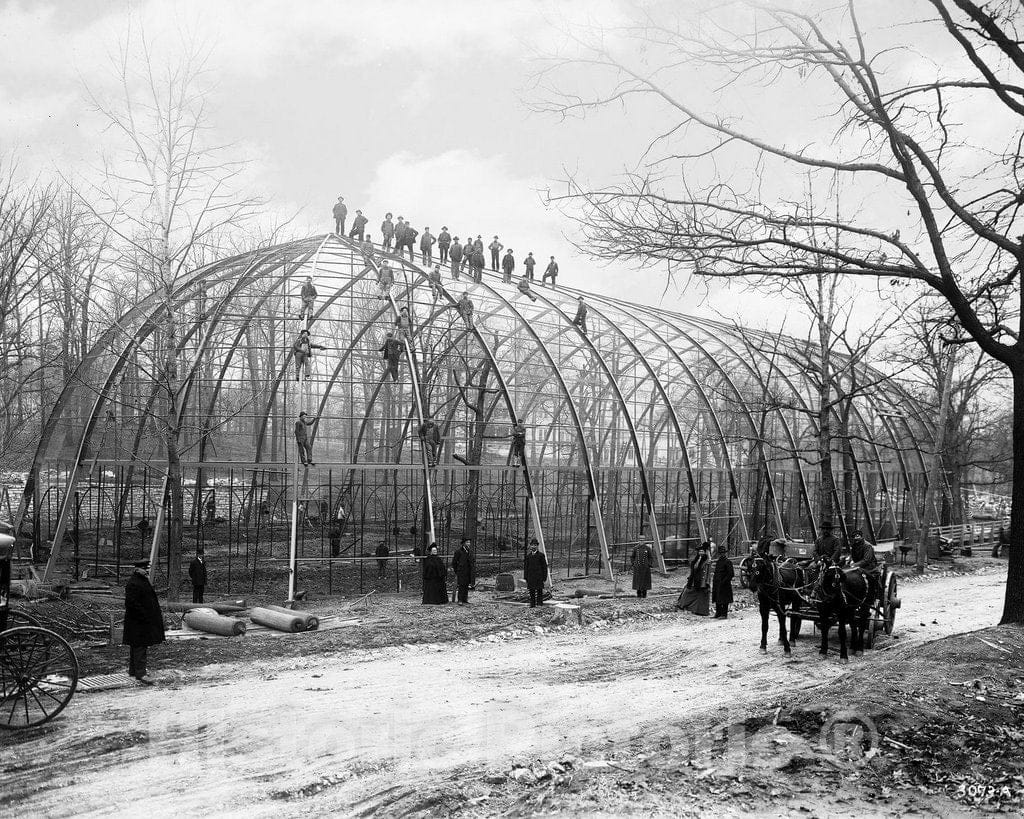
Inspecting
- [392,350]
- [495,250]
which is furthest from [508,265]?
[392,350]

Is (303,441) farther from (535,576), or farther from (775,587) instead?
(775,587)

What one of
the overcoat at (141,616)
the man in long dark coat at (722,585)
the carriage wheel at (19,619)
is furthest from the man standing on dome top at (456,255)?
the carriage wheel at (19,619)

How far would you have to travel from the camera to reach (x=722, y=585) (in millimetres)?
15812

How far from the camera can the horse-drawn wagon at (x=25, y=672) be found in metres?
7.85

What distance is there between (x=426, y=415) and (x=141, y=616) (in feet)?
30.4

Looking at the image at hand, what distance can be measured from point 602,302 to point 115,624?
19.1m

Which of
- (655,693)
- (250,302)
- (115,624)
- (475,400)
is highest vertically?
(250,302)

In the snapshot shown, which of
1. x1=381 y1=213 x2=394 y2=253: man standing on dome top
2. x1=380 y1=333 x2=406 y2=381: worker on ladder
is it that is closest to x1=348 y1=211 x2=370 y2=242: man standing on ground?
x1=381 y1=213 x2=394 y2=253: man standing on dome top

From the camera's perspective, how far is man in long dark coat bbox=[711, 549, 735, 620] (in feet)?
51.3

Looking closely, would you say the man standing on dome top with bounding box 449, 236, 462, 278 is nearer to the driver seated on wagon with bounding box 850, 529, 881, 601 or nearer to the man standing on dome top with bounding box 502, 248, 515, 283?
the man standing on dome top with bounding box 502, 248, 515, 283

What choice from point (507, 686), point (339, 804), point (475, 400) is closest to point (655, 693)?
point (507, 686)

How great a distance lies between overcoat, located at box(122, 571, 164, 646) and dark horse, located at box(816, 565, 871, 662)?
923cm

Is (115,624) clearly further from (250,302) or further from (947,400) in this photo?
(947,400)

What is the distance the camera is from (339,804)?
620 centimetres
